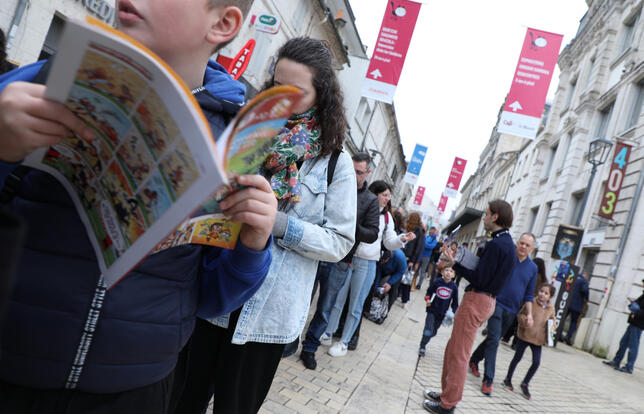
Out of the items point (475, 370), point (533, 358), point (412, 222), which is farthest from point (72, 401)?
point (412, 222)

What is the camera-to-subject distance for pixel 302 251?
6.28ft

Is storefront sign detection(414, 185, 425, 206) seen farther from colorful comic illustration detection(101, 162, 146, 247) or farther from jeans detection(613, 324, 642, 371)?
colorful comic illustration detection(101, 162, 146, 247)

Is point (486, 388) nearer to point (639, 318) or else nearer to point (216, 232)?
point (216, 232)

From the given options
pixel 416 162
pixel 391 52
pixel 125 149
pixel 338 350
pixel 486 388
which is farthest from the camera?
pixel 416 162

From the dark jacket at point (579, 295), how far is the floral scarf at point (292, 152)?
40.1 ft

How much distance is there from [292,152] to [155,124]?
3.69 feet

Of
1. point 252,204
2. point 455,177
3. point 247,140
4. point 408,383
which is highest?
point 455,177

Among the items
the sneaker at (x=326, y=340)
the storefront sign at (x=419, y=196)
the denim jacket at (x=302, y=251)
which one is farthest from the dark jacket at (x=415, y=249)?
the storefront sign at (x=419, y=196)

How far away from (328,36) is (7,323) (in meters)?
20.2

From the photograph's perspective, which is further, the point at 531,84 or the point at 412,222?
the point at 531,84

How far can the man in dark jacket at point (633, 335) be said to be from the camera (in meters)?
9.06

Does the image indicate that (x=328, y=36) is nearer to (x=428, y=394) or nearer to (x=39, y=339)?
(x=428, y=394)

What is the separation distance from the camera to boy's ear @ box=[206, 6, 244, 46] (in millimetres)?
1076

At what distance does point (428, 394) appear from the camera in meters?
4.55
